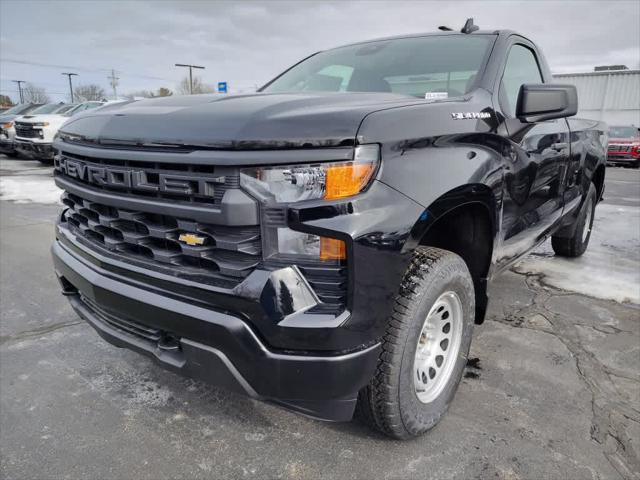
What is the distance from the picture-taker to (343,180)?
1.60 meters

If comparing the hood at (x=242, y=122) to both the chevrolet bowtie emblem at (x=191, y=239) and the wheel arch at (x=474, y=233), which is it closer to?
the chevrolet bowtie emblem at (x=191, y=239)

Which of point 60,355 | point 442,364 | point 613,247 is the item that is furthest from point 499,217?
point 613,247

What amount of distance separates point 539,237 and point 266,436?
2.29m

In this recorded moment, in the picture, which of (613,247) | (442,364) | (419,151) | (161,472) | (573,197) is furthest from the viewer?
(613,247)

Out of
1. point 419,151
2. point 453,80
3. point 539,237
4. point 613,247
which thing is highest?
point 453,80

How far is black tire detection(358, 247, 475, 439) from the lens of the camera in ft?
5.99

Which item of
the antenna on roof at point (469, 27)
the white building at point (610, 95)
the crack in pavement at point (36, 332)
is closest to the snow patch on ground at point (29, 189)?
the crack in pavement at point (36, 332)

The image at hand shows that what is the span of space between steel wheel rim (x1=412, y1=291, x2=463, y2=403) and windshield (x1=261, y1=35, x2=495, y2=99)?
3.39ft

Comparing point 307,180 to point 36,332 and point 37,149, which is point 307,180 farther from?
point 37,149

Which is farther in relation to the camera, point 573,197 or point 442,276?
point 573,197

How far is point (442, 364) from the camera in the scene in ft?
7.64

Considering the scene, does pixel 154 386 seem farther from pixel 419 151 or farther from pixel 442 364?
pixel 419 151

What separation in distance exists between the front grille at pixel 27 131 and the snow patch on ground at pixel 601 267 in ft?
43.4

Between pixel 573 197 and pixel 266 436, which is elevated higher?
pixel 573 197
